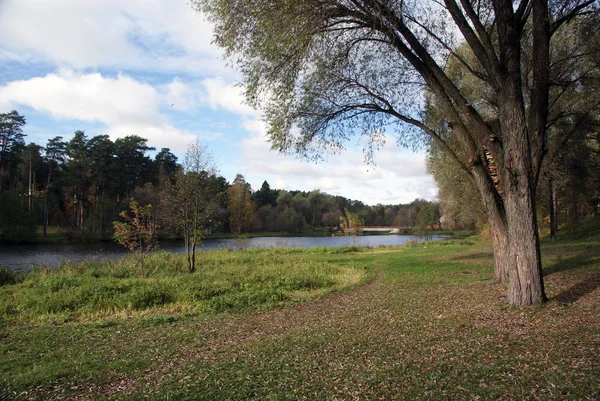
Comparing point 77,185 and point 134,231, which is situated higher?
point 77,185

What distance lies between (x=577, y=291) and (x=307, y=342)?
19.8ft

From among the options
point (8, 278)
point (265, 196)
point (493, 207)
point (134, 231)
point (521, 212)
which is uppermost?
point (265, 196)

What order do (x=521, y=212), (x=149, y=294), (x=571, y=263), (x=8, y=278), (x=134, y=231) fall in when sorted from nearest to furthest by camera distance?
(x=521, y=212)
(x=149, y=294)
(x=571, y=263)
(x=8, y=278)
(x=134, y=231)

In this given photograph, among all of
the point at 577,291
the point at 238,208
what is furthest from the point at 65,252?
the point at 577,291

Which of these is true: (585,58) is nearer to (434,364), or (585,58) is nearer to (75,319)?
(434,364)

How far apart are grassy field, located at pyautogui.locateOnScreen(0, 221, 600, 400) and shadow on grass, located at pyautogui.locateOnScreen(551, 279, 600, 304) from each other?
0.04 meters

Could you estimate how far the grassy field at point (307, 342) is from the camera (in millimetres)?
4176

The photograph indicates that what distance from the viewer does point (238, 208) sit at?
199ft

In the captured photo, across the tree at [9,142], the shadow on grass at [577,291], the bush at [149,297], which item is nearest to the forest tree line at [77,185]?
the tree at [9,142]

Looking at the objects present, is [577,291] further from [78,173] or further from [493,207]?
[78,173]

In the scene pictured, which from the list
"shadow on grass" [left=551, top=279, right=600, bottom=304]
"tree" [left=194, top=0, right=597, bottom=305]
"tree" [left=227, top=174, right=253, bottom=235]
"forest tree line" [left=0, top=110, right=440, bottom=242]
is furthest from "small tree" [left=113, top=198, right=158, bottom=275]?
"tree" [left=227, top=174, right=253, bottom=235]

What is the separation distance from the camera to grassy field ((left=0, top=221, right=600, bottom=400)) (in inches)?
164

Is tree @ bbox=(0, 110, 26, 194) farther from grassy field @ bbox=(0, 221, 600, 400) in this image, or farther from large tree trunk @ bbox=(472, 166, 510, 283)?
large tree trunk @ bbox=(472, 166, 510, 283)

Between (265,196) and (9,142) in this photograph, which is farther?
(265,196)
